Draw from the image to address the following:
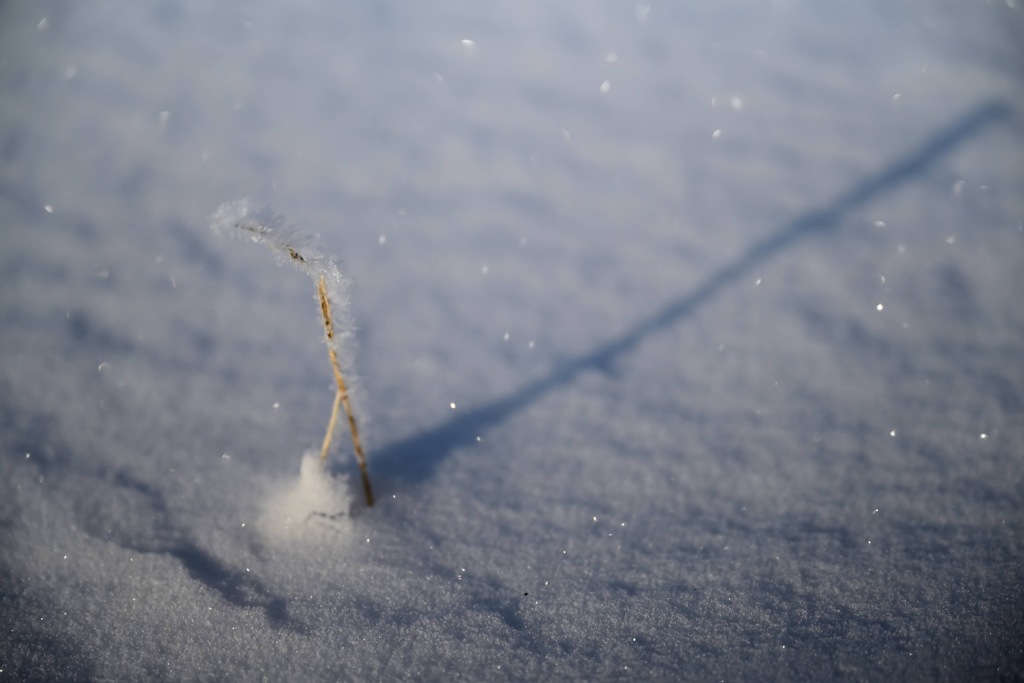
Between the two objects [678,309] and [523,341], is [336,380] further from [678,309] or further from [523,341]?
[678,309]

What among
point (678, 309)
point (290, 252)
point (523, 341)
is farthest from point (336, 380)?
point (678, 309)

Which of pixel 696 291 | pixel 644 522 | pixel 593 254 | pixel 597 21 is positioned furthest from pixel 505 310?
pixel 597 21

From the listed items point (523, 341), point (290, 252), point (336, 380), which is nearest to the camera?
point (290, 252)

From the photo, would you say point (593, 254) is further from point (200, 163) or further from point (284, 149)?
point (200, 163)

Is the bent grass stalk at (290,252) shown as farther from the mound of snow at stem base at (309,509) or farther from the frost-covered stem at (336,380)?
the mound of snow at stem base at (309,509)

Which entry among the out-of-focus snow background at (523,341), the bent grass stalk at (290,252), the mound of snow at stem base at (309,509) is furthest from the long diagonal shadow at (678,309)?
the bent grass stalk at (290,252)

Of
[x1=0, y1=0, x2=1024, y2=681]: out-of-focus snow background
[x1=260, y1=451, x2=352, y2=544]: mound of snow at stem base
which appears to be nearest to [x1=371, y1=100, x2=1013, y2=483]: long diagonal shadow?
[x1=0, y1=0, x2=1024, y2=681]: out-of-focus snow background

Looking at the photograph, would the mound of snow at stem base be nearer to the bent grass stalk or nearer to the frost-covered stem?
the frost-covered stem

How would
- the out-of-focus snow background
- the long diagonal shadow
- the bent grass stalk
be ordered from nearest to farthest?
the bent grass stalk → the out-of-focus snow background → the long diagonal shadow
